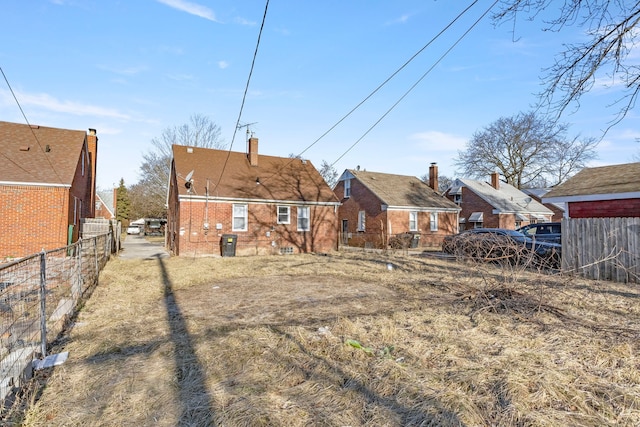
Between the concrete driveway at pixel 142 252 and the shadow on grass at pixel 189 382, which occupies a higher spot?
the concrete driveway at pixel 142 252

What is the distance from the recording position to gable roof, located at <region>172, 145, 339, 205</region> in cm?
1861

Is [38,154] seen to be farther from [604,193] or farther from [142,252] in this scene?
[604,193]

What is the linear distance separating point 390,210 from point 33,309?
2183 cm

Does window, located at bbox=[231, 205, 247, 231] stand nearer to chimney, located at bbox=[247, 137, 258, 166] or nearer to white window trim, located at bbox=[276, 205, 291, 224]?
white window trim, located at bbox=[276, 205, 291, 224]

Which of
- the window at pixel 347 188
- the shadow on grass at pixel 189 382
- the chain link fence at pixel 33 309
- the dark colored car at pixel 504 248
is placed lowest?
the shadow on grass at pixel 189 382

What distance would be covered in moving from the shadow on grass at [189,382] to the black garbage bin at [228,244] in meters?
11.9

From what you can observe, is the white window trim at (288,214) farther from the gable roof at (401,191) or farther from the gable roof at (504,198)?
the gable roof at (504,198)

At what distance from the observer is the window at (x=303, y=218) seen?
810 inches

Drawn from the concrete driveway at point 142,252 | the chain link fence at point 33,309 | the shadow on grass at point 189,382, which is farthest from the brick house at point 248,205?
the shadow on grass at point 189,382

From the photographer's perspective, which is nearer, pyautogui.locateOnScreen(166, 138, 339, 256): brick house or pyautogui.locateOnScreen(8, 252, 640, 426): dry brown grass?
pyautogui.locateOnScreen(8, 252, 640, 426): dry brown grass

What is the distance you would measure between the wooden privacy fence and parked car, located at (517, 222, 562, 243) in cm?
362

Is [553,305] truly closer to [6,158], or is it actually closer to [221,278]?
[221,278]

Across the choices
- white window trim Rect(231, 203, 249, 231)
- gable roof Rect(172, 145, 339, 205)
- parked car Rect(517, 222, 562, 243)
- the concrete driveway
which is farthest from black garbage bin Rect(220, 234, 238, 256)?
parked car Rect(517, 222, 562, 243)

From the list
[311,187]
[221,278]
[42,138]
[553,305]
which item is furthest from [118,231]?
[553,305]
